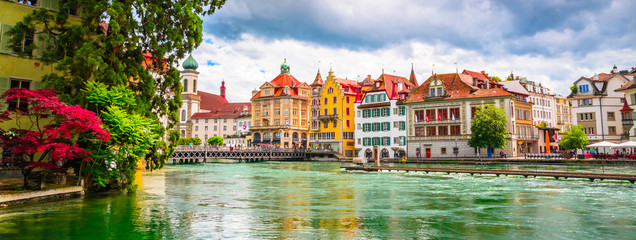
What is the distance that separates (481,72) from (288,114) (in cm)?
4257

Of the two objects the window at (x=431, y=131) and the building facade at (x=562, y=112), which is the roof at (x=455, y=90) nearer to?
the window at (x=431, y=131)

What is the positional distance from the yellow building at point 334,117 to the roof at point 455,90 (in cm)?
1517

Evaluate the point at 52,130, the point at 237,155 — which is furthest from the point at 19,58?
the point at 237,155

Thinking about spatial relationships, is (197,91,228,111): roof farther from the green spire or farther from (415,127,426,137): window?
(415,127,426,137): window

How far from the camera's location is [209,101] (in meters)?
141

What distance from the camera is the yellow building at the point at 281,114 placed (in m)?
102

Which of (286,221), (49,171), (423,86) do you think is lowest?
(286,221)

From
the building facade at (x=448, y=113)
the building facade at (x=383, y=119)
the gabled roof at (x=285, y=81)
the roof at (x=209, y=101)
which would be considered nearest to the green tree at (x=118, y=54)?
the building facade at (x=448, y=113)

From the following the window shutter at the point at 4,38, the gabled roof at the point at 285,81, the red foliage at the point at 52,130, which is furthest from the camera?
the gabled roof at the point at 285,81

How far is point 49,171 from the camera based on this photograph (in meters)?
21.1

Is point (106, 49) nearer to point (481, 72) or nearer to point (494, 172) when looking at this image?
point (494, 172)

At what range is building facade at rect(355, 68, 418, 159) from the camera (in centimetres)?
7481

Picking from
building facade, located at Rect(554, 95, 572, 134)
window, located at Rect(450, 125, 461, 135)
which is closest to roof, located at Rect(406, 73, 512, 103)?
window, located at Rect(450, 125, 461, 135)

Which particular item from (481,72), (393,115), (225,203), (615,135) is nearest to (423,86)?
(393,115)
